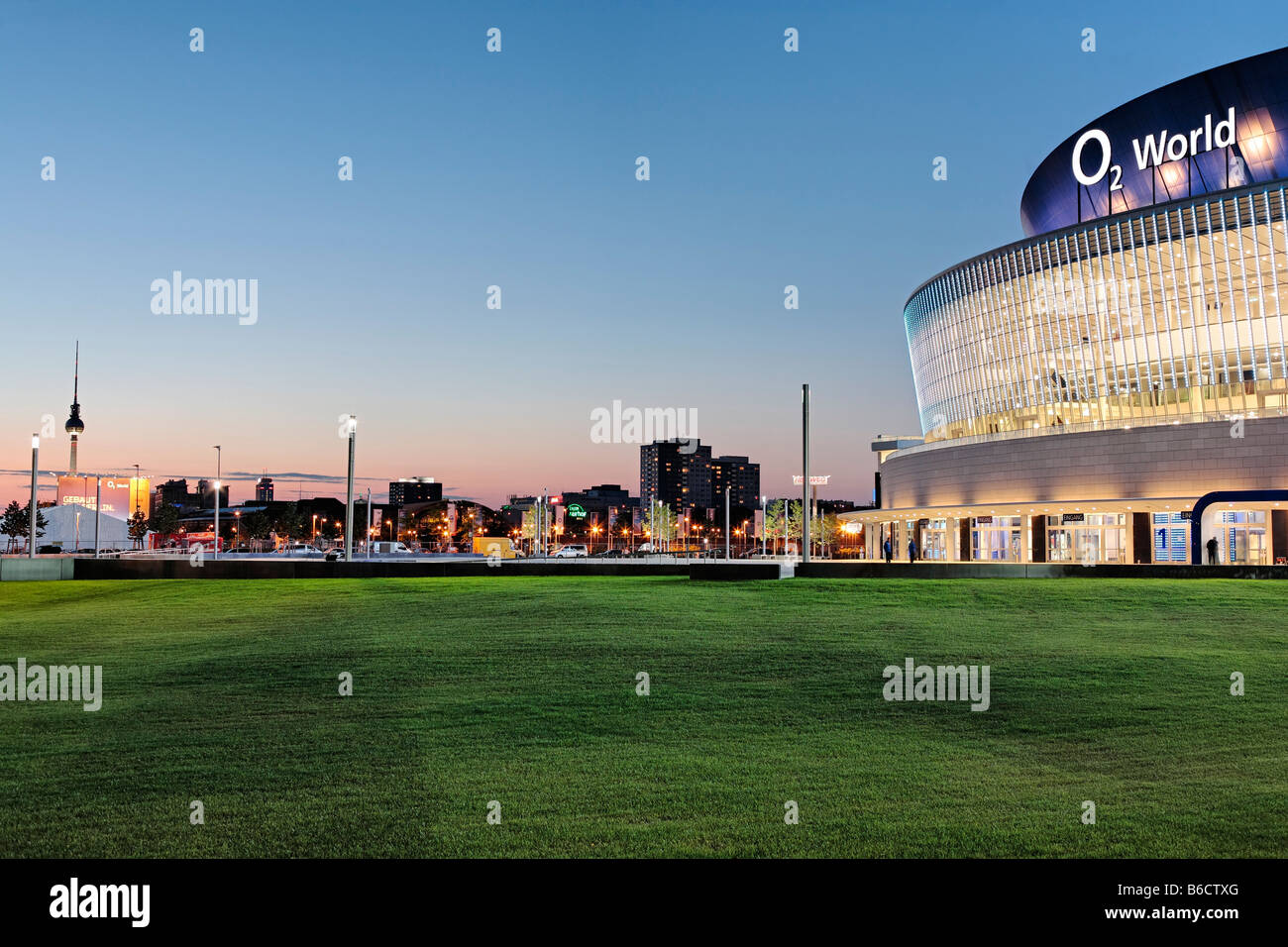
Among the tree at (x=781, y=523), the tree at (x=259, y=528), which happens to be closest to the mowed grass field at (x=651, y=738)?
the tree at (x=781, y=523)

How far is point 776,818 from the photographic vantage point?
7.90 m

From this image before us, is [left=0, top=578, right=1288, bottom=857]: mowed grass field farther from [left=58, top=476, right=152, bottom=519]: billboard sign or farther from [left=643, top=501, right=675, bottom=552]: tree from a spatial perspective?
[left=643, top=501, right=675, bottom=552]: tree

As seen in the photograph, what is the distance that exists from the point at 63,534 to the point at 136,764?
128 metres

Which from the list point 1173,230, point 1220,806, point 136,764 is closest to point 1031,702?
point 1220,806

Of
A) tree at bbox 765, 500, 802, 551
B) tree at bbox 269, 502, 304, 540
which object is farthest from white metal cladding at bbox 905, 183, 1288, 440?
tree at bbox 269, 502, 304, 540

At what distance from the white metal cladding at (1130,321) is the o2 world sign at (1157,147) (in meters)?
10.0

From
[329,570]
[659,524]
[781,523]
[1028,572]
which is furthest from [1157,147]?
[659,524]

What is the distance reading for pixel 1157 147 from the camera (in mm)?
69812

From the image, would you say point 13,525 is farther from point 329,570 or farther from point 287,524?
point 329,570

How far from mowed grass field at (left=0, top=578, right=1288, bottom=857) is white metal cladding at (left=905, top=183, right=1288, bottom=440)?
47.3 meters

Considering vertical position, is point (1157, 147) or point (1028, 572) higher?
point (1157, 147)

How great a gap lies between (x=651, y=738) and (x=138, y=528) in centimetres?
12919

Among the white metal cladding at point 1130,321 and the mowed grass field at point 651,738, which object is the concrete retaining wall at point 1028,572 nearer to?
the mowed grass field at point 651,738
